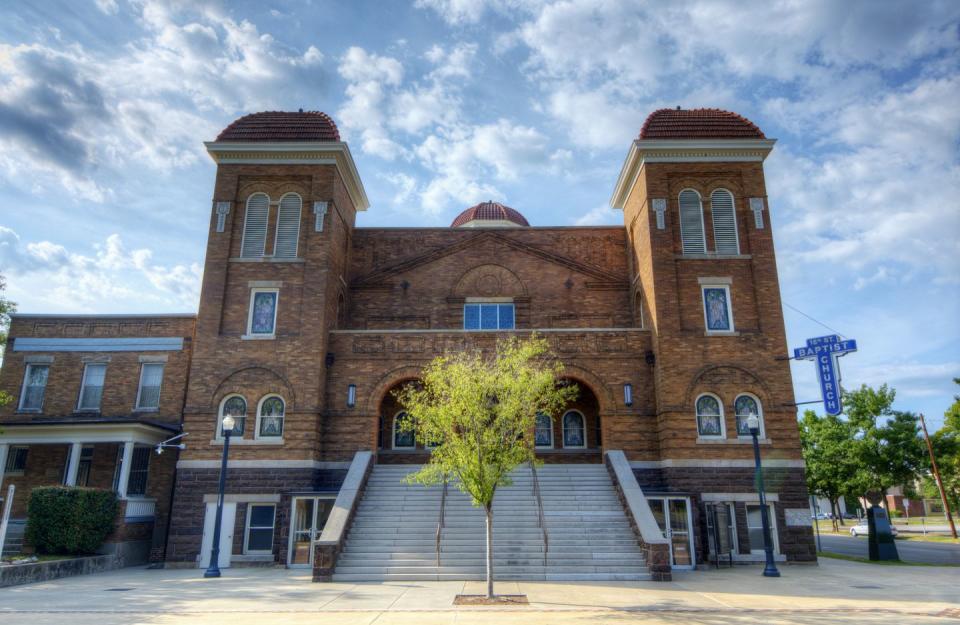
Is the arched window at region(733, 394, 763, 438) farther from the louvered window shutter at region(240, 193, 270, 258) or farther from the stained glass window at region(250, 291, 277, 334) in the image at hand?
the louvered window shutter at region(240, 193, 270, 258)

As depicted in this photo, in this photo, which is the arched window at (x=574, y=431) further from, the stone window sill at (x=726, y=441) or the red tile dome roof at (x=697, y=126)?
the red tile dome roof at (x=697, y=126)

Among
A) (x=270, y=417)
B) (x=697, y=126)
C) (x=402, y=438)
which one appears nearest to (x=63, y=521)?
(x=270, y=417)

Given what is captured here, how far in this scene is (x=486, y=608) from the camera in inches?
447

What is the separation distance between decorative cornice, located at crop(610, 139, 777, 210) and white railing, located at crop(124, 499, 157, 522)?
20577 millimetres

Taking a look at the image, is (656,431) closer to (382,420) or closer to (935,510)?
(382,420)

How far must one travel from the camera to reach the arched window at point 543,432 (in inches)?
878

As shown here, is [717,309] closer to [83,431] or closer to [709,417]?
[709,417]

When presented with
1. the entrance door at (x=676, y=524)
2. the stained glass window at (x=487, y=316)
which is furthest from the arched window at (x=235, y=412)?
the entrance door at (x=676, y=524)

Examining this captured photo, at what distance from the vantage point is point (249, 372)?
2075cm

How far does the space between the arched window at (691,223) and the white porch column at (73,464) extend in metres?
21.2

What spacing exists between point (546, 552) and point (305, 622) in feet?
22.9

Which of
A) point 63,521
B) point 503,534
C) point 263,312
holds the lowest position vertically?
point 503,534

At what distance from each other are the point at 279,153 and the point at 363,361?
324 inches

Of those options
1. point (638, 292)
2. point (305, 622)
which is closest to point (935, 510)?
point (638, 292)
